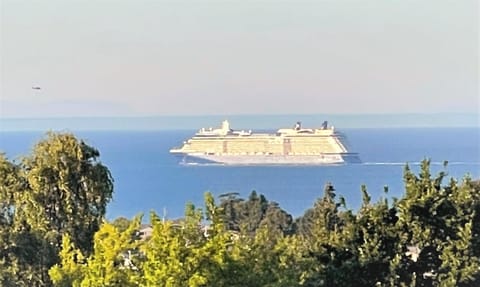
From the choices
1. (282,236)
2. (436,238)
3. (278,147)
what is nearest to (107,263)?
(282,236)

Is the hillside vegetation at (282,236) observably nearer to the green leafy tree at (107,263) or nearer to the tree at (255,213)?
the green leafy tree at (107,263)

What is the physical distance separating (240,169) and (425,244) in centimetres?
3827

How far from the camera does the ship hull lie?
43.5 metres

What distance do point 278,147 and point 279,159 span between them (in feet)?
2.19

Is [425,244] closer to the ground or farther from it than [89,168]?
closer to the ground

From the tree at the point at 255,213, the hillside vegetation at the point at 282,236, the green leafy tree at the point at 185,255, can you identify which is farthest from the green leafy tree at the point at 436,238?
the tree at the point at 255,213

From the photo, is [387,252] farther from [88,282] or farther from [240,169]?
[240,169]

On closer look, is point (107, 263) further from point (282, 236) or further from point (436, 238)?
point (436, 238)

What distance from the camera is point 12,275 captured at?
20.9 feet

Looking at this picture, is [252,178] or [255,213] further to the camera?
[252,178]

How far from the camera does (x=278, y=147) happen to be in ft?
146

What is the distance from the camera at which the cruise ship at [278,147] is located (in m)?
43.8

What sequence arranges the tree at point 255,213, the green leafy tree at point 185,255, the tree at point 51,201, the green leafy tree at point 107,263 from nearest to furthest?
the green leafy tree at point 185,255 → the green leafy tree at point 107,263 → the tree at point 51,201 → the tree at point 255,213

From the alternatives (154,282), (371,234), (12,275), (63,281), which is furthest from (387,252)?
(12,275)
